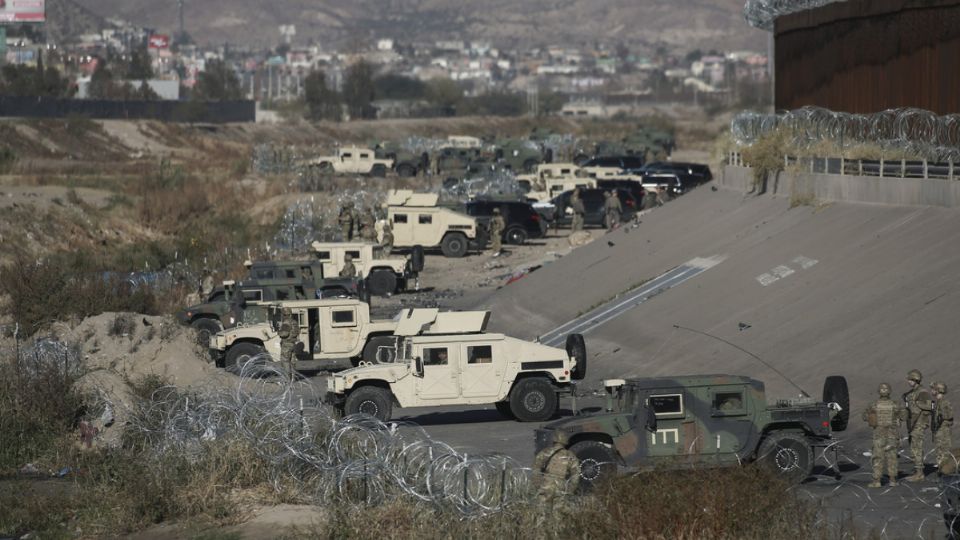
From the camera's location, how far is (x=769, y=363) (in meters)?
24.0

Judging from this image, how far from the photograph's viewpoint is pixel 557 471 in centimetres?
1515

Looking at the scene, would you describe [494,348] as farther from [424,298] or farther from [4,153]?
[4,153]

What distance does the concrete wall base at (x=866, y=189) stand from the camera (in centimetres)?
2727

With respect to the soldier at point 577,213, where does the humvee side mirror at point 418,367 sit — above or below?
below

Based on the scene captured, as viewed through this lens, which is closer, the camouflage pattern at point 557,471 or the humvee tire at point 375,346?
the camouflage pattern at point 557,471

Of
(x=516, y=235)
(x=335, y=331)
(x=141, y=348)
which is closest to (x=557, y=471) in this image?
(x=335, y=331)

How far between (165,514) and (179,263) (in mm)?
27672

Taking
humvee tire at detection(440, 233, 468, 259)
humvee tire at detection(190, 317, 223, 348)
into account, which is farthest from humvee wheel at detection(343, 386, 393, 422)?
humvee tire at detection(440, 233, 468, 259)

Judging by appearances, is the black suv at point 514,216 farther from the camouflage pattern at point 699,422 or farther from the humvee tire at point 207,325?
the camouflage pattern at point 699,422

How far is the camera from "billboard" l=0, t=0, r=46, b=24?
9812cm

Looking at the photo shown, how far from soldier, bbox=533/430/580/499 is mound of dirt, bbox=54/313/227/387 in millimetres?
9243

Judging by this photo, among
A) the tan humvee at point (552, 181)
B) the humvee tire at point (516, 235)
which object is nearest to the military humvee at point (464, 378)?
the humvee tire at point (516, 235)

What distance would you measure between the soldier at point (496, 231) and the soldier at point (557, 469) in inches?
1175

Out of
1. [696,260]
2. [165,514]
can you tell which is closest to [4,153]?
[696,260]
